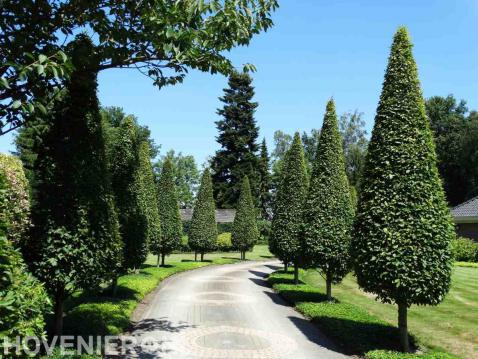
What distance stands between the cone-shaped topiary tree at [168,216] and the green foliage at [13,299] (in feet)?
76.9

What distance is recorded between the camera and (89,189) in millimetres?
10195

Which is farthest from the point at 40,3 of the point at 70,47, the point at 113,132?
the point at 113,132

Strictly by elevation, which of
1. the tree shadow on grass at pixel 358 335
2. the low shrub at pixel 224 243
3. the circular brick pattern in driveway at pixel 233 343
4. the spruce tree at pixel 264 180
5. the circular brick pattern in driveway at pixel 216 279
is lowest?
the circular brick pattern in driveway at pixel 233 343

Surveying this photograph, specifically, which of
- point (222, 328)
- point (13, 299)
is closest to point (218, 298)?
point (222, 328)

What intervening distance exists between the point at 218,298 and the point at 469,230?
104ft

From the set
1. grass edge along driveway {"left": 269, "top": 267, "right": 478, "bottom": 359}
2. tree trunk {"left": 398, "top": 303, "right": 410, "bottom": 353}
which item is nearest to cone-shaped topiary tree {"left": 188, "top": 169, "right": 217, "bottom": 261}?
grass edge along driveway {"left": 269, "top": 267, "right": 478, "bottom": 359}

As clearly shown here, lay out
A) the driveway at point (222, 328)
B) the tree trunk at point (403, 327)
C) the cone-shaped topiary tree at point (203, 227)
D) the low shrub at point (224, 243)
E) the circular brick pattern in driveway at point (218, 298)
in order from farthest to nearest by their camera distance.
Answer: the low shrub at point (224, 243)
the cone-shaped topiary tree at point (203, 227)
the circular brick pattern in driveway at point (218, 298)
the driveway at point (222, 328)
the tree trunk at point (403, 327)

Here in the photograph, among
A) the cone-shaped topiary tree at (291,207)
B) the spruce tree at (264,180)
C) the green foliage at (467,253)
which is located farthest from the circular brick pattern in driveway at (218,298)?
the spruce tree at (264,180)

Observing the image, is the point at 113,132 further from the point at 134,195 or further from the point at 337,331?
the point at 337,331

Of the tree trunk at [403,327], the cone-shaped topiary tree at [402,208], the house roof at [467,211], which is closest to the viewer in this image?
the cone-shaped topiary tree at [402,208]

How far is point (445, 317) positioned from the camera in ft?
48.8

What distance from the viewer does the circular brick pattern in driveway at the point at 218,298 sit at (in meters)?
18.6

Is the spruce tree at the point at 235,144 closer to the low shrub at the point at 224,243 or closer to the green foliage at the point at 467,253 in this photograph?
the low shrub at the point at 224,243

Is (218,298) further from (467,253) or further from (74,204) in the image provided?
(467,253)
